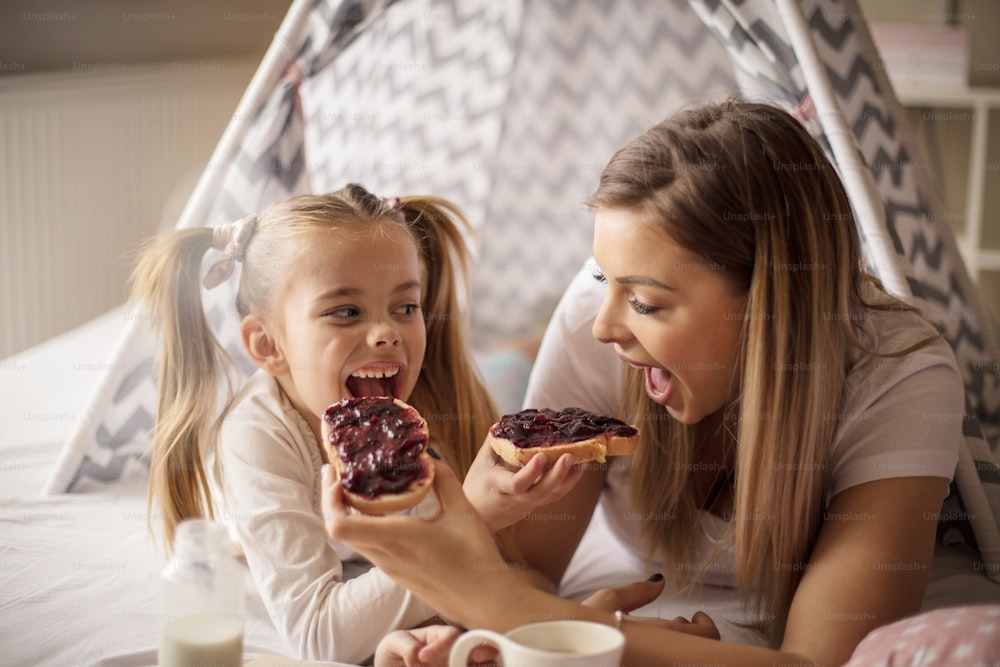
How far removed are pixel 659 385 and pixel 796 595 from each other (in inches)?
14.2

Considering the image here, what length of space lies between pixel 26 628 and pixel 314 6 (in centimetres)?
128

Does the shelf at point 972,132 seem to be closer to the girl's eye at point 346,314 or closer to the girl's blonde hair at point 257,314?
the girl's blonde hair at point 257,314

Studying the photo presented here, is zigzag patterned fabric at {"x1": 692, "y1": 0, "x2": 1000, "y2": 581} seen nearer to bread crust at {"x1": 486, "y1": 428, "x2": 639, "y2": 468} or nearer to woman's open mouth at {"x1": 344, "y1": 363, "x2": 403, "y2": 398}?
bread crust at {"x1": 486, "y1": 428, "x2": 639, "y2": 468}

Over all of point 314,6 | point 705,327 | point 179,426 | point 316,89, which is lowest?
point 179,426

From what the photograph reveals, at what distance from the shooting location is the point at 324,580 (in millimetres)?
1359

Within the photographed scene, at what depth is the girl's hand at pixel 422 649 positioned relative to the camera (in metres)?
1.15

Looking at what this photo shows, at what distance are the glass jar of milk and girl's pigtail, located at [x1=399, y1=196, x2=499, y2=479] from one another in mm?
633

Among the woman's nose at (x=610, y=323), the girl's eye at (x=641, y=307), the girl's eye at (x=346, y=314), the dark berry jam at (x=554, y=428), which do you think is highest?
the girl's eye at (x=641, y=307)

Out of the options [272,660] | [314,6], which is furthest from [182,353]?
[314,6]

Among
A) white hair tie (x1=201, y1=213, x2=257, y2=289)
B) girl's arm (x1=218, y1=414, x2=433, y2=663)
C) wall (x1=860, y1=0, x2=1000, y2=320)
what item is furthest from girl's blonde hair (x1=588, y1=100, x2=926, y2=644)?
wall (x1=860, y1=0, x2=1000, y2=320)

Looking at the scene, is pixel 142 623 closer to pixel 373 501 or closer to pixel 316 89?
pixel 373 501

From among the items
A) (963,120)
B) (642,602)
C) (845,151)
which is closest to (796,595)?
(642,602)

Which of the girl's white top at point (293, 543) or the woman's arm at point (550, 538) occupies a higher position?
the girl's white top at point (293, 543)

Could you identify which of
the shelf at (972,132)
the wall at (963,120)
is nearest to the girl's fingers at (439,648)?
the shelf at (972,132)
